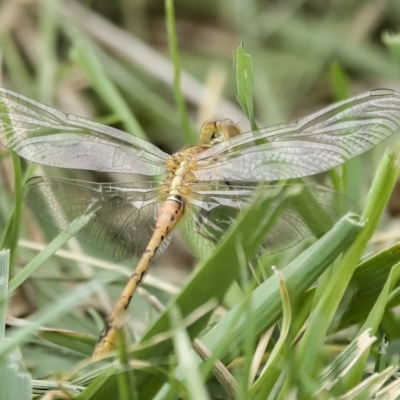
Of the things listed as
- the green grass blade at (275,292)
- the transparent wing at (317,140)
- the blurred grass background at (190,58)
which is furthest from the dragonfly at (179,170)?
the blurred grass background at (190,58)

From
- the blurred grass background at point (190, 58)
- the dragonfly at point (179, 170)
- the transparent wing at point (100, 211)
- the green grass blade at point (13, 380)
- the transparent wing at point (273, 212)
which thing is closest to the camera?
the green grass blade at point (13, 380)

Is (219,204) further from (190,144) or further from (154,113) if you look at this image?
(154,113)

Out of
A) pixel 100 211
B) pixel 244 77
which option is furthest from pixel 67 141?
pixel 244 77

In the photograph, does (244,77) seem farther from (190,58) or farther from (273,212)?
(190,58)

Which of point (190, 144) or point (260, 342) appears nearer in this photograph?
point (260, 342)

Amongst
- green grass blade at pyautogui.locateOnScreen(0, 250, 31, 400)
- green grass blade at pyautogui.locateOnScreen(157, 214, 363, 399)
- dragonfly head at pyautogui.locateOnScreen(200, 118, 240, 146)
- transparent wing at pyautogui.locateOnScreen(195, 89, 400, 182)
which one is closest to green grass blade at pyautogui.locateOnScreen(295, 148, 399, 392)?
green grass blade at pyautogui.locateOnScreen(157, 214, 363, 399)

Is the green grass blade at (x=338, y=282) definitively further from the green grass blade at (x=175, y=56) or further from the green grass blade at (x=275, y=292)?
the green grass blade at (x=175, y=56)

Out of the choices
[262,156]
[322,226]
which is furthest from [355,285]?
[262,156]
